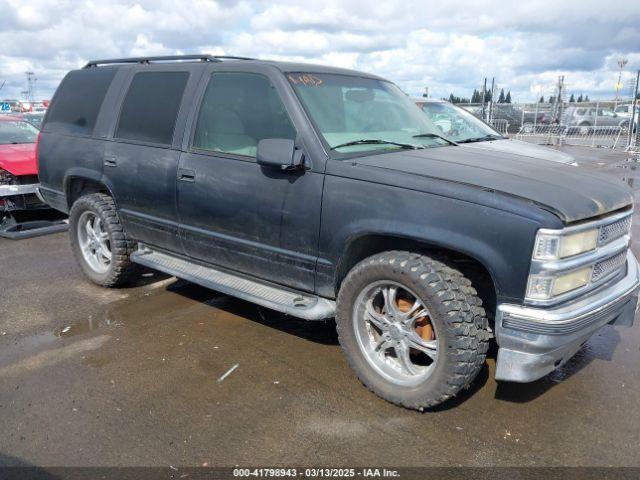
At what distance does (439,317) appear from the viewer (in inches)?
118

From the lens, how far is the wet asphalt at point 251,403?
113 inches

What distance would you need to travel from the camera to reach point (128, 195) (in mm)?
4699

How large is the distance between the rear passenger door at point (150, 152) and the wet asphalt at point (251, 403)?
0.80 metres

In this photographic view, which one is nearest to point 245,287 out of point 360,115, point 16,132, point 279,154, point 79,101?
point 279,154

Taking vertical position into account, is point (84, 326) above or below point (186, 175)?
below

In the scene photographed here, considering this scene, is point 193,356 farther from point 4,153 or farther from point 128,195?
point 4,153

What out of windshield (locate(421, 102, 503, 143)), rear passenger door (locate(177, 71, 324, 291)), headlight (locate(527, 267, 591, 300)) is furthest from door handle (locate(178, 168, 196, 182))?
windshield (locate(421, 102, 503, 143))

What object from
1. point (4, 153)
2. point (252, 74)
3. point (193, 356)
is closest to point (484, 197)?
point (252, 74)

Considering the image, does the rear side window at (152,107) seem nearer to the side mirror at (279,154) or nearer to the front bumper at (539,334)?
the side mirror at (279,154)

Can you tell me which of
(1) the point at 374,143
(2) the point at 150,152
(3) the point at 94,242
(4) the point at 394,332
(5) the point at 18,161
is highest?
(1) the point at 374,143

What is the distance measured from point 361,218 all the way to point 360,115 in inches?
43.9

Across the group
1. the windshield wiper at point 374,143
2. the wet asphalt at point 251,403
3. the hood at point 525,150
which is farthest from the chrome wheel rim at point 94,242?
the hood at point 525,150

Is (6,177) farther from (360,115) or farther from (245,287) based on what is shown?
(360,115)

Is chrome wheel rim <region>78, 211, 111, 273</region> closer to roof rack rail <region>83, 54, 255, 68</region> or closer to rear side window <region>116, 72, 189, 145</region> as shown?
rear side window <region>116, 72, 189, 145</region>
